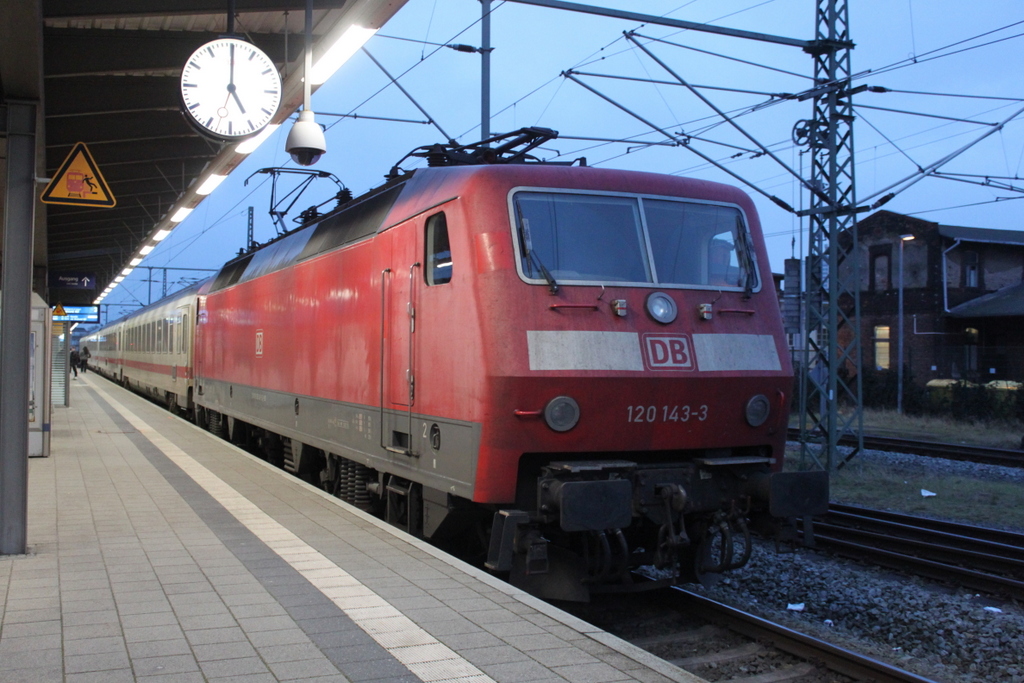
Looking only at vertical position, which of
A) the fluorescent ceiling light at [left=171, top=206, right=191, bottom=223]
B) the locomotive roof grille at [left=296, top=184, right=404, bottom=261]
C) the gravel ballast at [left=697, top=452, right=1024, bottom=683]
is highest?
the fluorescent ceiling light at [left=171, top=206, right=191, bottom=223]

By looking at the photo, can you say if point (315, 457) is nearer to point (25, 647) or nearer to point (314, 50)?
point (314, 50)

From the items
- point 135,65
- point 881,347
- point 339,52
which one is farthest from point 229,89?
point 881,347

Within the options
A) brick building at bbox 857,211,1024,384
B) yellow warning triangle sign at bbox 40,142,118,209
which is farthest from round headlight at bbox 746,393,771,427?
brick building at bbox 857,211,1024,384

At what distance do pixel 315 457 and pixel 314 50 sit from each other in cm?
490

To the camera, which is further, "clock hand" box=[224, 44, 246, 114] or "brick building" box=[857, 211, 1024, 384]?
"brick building" box=[857, 211, 1024, 384]

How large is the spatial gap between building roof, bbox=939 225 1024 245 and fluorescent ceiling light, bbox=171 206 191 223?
90.2ft

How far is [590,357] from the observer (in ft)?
20.2

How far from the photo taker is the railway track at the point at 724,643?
5.70m

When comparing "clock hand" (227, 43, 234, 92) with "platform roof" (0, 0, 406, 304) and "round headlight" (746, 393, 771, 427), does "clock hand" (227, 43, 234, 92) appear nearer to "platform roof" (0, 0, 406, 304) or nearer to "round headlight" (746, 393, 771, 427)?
"platform roof" (0, 0, 406, 304)

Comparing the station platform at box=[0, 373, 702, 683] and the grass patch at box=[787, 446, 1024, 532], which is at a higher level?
the station platform at box=[0, 373, 702, 683]

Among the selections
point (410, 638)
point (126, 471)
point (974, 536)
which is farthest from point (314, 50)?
point (974, 536)

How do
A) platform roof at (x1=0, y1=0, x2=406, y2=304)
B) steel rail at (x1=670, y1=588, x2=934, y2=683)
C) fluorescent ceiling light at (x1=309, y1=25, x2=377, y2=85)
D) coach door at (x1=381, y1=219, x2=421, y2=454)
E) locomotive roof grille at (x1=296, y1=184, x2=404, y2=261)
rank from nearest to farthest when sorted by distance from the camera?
steel rail at (x1=670, y1=588, x2=934, y2=683) < platform roof at (x1=0, y1=0, x2=406, y2=304) < coach door at (x1=381, y1=219, x2=421, y2=454) < fluorescent ceiling light at (x1=309, y1=25, x2=377, y2=85) < locomotive roof grille at (x1=296, y1=184, x2=404, y2=261)

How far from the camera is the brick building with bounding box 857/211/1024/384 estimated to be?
105ft

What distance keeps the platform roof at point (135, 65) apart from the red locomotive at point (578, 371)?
6.72 feet
